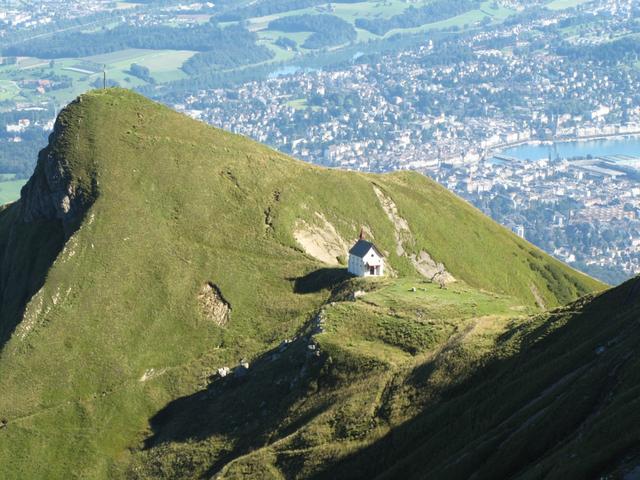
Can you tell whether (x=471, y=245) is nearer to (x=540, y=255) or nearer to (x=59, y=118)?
(x=540, y=255)

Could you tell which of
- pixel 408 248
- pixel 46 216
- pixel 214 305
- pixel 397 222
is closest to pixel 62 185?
pixel 46 216

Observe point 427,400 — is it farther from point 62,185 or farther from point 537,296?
point 537,296

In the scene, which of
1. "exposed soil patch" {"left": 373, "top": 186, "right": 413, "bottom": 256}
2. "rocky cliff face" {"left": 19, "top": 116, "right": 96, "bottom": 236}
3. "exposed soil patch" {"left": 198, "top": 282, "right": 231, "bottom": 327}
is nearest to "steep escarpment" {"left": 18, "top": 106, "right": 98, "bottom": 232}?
"rocky cliff face" {"left": 19, "top": 116, "right": 96, "bottom": 236}

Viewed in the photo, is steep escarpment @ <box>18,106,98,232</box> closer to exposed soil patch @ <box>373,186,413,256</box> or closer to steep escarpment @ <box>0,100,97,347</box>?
steep escarpment @ <box>0,100,97,347</box>

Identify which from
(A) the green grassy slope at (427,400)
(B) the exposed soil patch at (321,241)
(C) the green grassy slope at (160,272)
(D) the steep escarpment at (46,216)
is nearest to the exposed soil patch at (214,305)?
(C) the green grassy slope at (160,272)

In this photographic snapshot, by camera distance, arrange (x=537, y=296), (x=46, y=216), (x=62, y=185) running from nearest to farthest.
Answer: (x=62, y=185) → (x=46, y=216) → (x=537, y=296)

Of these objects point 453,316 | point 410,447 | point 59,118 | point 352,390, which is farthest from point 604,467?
point 59,118
